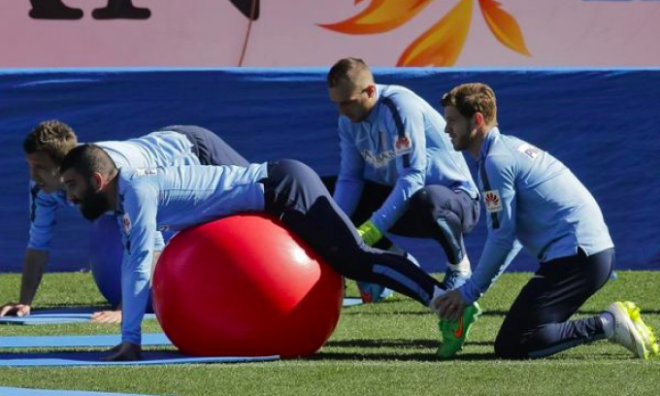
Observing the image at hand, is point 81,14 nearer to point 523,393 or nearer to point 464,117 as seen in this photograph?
point 464,117

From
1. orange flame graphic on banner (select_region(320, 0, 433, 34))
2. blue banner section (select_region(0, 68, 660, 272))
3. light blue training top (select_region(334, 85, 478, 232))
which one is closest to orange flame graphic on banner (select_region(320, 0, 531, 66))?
orange flame graphic on banner (select_region(320, 0, 433, 34))

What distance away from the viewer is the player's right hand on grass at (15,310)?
8.77m

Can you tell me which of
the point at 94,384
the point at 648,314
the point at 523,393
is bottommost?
the point at 648,314

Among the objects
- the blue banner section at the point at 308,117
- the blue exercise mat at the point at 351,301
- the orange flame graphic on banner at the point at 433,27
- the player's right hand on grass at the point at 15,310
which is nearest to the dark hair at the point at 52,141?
the player's right hand on grass at the point at 15,310

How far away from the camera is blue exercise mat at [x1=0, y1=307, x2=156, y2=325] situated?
845cm

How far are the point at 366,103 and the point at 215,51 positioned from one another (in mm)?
4510

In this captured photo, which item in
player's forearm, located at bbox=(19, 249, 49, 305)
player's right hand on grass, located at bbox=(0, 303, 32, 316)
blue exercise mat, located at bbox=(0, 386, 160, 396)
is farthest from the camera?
player's forearm, located at bbox=(19, 249, 49, 305)

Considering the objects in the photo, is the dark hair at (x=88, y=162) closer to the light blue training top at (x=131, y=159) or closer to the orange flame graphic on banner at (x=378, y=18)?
the light blue training top at (x=131, y=159)

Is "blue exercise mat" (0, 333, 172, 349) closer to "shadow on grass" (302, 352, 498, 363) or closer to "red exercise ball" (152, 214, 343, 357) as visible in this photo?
"red exercise ball" (152, 214, 343, 357)

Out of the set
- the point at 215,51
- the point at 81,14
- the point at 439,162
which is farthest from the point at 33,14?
the point at 439,162

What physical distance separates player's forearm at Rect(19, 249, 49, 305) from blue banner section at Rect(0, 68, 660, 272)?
1589mm

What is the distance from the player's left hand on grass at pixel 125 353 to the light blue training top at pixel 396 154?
173cm

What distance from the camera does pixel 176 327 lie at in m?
Result: 6.96

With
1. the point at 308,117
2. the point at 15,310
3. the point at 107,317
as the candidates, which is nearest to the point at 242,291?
the point at 107,317
